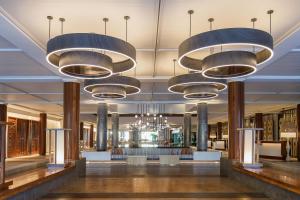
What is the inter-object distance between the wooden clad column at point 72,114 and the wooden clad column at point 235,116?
5.31 m

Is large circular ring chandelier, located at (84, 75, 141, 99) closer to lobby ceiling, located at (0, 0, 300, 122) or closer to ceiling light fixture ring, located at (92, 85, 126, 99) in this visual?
ceiling light fixture ring, located at (92, 85, 126, 99)

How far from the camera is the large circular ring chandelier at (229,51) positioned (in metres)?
6.32

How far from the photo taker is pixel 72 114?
12.0 meters

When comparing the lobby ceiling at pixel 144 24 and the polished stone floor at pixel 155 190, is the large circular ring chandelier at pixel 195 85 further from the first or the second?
the polished stone floor at pixel 155 190

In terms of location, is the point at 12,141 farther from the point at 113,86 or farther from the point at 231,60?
the point at 231,60

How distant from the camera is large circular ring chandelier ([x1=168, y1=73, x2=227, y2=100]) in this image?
10016 mm

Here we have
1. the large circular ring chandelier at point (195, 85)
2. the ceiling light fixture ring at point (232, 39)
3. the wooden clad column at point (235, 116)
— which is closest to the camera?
the ceiling light fixture ring at point (232, 39)

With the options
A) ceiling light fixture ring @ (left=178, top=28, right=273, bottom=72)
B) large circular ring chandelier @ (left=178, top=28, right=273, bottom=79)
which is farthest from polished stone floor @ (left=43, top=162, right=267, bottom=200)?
ceiling light fixture ring @ (left=178, top=28, right=273, bottom=72)

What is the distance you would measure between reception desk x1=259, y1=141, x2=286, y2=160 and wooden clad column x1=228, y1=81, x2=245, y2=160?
835cm

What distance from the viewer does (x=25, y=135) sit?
25.3m

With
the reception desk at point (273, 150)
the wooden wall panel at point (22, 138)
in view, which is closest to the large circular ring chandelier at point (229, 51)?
the reception desk at point (273, 150)

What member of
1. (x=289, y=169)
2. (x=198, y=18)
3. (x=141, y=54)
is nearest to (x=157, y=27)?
(x=198, y=18)

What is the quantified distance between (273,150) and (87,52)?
50.2 feet

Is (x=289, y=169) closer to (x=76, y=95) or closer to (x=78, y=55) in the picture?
(x=76, y=95)
